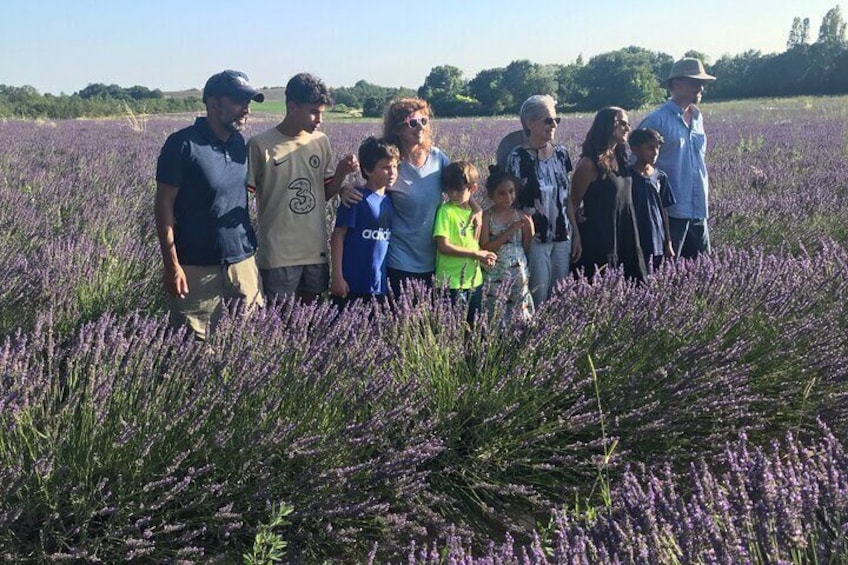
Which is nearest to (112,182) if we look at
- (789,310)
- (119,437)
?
(119,437)

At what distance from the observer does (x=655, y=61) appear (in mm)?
50656

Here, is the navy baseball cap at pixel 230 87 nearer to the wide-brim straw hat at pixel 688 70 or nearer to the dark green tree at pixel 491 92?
the wide-brim straw hat at pixel 688 70

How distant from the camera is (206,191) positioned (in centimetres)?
261

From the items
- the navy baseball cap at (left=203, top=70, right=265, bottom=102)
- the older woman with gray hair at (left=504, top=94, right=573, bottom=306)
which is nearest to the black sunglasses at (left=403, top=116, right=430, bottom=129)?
the older woman with gray hair at (left=504, top=94, right=573, bottom=306)

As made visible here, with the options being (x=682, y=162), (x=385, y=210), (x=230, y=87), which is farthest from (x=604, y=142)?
(x=230, y=87)

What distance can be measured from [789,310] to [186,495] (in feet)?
7.25

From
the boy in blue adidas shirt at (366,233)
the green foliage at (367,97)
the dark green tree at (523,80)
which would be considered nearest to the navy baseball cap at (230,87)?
the boy in blue adidas shirt at (366,233)

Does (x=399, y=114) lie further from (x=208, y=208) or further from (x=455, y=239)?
(x=208, y=208)

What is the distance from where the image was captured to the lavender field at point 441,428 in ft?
4.42

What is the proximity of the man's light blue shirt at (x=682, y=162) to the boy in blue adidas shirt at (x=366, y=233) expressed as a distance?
179cm

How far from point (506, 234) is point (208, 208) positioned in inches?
53.5

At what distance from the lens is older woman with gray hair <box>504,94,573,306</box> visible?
3199 mm

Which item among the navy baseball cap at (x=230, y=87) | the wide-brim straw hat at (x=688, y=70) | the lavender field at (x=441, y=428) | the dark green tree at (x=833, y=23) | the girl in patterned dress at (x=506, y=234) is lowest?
the lavender field at (x=441, y=428)

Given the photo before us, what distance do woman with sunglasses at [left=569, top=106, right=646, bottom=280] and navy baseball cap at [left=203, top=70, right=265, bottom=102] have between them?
1.67 metres
